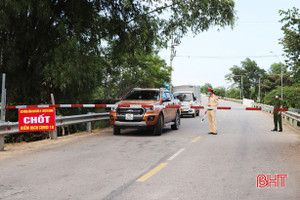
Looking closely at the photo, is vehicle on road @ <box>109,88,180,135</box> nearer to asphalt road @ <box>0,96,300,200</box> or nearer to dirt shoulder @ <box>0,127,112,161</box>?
dirt shoulder @ <box>0,127,112,161</box>

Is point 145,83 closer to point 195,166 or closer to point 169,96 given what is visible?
point 169,96

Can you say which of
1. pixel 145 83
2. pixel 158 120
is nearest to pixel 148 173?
pixel 158 120

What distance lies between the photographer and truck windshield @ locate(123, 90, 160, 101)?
14552 mm

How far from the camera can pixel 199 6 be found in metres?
15.8

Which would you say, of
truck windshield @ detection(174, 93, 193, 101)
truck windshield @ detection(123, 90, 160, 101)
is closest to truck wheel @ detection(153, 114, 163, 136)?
truck windshield @ detection(123, 90, 160, 101)

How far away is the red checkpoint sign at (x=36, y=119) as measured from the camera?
1035 cm

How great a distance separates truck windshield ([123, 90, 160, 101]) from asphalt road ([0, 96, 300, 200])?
3.74 metres

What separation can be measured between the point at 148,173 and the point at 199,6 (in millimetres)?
10861

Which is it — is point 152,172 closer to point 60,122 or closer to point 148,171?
point 148,171

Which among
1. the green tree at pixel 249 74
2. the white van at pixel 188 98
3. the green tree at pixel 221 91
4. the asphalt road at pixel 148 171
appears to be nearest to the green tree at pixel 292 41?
the asphalt road at pixel 148 171

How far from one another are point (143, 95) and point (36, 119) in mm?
→ 5351

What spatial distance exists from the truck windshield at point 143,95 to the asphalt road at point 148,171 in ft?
12.3

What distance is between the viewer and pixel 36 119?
1049cm

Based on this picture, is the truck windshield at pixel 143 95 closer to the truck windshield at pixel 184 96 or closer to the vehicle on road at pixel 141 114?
the vehicle on road at pixel 141 114
